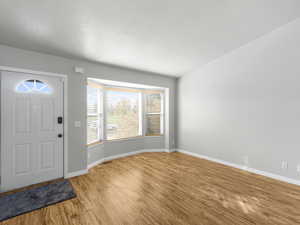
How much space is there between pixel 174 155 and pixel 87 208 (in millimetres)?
2969

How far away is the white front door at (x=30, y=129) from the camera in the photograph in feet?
7.92

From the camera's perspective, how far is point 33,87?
2.64 metres

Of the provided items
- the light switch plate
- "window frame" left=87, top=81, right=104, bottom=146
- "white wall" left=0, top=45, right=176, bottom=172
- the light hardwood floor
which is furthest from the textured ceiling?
the light hardwood floor

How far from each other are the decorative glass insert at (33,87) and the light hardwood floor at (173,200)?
6.29 ft

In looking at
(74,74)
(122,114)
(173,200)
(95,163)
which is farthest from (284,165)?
(74,74)

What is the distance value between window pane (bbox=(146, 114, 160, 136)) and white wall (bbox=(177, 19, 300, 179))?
1254 millimetres

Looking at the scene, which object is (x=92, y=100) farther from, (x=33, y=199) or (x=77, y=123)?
(x=33, y=199)

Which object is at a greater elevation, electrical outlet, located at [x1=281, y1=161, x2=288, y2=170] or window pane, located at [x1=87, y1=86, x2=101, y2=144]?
window pane, located at [x1=87, y1=86, x2=101, y2=144]

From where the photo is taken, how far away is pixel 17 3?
167 centimetres

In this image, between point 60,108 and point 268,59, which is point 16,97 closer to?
point 60,108

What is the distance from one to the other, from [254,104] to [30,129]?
4695mm

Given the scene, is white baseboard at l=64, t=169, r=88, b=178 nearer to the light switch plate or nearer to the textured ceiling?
the light switch plate

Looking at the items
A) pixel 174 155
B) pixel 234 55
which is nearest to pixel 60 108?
pixel 174 155

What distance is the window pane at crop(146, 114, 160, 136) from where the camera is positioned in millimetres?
4848
